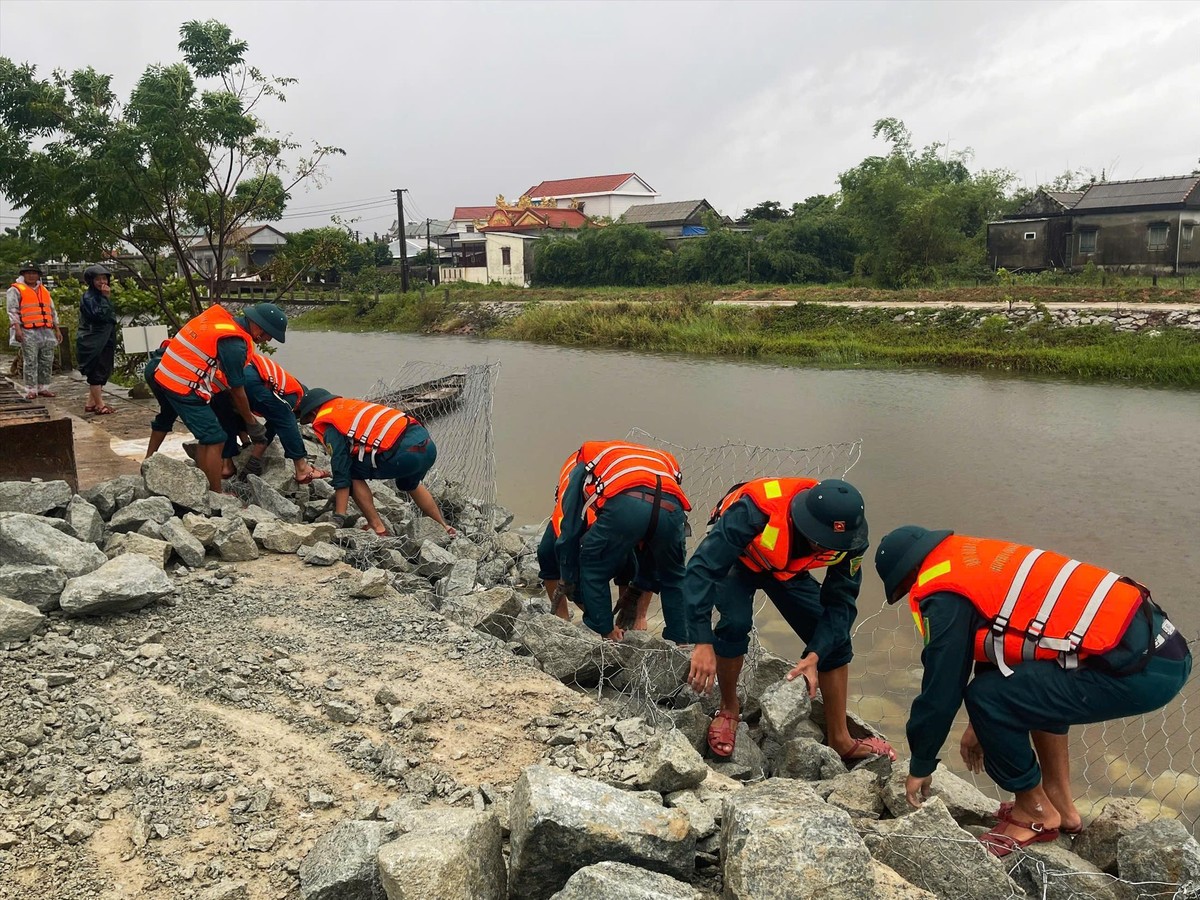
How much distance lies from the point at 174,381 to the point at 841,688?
4.21 m

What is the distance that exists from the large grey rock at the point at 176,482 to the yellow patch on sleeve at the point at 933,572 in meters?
3.92

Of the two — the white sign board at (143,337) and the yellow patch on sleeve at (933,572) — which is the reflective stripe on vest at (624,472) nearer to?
the yellow patch on sleeve at (933,572)

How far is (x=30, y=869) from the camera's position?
2465mm

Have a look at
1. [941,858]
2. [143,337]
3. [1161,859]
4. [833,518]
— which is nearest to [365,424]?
[833,518]

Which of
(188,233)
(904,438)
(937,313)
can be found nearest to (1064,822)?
(904,438)

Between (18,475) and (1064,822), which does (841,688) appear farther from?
(18,475)

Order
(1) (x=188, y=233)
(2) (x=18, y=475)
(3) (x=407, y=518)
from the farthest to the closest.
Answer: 1. (1) (x=188, y=233)
2. (3) (x=407, y=518)
3. (2) (x=18, y=475)

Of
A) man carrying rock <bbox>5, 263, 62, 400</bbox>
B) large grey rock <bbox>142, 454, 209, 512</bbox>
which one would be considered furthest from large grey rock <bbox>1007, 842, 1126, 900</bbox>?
man carrying rock <bbox>5, 263, 62, 400</bbox>

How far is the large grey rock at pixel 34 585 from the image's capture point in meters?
3.70

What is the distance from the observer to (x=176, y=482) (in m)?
5.27

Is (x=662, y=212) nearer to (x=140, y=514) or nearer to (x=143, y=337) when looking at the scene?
(x=143, y=337)

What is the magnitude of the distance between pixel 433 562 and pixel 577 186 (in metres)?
49.3

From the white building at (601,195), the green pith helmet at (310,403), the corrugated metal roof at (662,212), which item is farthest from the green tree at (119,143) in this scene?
the white building at (601,195)

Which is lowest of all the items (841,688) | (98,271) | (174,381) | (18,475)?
(841,688)
